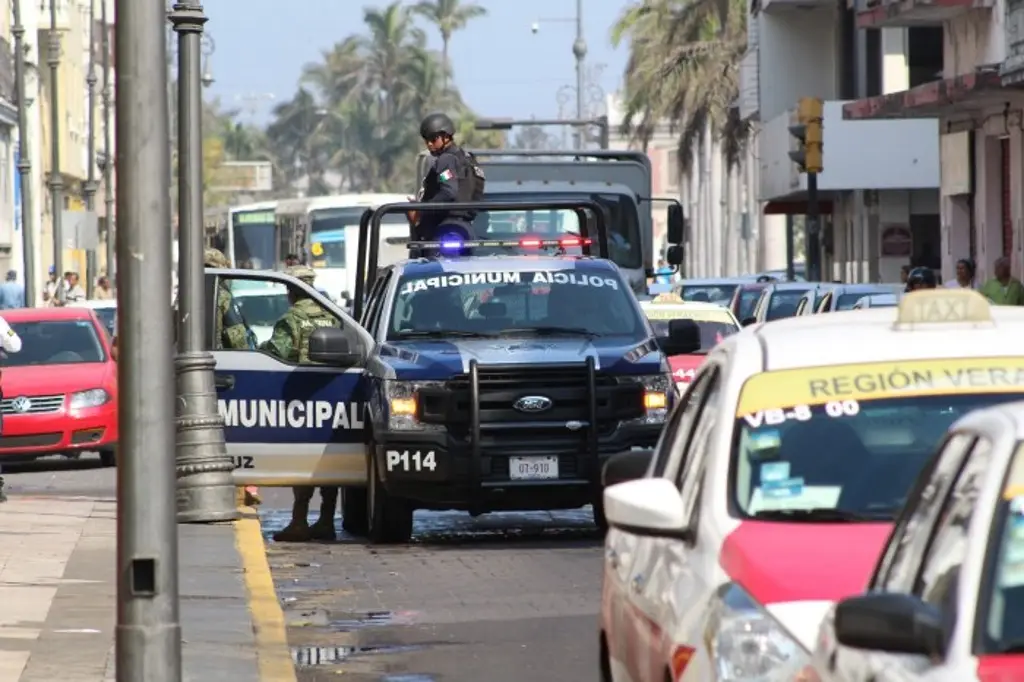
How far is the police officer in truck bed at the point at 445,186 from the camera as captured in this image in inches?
784

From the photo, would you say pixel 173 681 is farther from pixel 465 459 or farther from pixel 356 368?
pixel 356 368

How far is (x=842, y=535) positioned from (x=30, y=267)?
46020 millimetres

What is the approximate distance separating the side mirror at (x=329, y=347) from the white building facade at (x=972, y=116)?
19766 mm

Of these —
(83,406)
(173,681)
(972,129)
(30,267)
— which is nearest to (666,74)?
(30,267)

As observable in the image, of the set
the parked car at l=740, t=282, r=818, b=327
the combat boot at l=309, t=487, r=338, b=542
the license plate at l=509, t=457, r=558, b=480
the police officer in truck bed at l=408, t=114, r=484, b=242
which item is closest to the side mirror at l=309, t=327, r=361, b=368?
the license plate at l=509, t=457, r=558, b=480

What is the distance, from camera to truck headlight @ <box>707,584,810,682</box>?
5871 mm

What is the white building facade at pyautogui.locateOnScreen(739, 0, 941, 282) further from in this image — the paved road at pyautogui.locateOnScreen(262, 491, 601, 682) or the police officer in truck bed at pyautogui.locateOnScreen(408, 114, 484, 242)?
the paved road at pyautogui.locateOnScreen(262, 491, 601, 682)

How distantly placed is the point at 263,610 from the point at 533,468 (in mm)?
3766

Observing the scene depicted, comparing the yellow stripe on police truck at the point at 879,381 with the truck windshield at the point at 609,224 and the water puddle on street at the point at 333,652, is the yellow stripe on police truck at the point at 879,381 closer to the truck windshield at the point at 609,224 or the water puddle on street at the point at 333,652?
the water puddle on street at the point at 333,652

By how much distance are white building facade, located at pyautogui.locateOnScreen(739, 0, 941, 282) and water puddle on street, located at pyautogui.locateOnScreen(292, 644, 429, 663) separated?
3648 centimetres

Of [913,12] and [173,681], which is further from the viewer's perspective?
[913,12]

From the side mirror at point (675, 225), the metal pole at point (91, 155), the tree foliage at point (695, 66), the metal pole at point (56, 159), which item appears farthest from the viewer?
the tree foliage at point (695, 66)

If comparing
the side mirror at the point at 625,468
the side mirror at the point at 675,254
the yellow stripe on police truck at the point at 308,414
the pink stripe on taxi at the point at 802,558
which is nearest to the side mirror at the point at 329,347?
the yellow stripe on police truck at the point at 308,414

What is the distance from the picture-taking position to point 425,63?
→ 14738 centimetres
